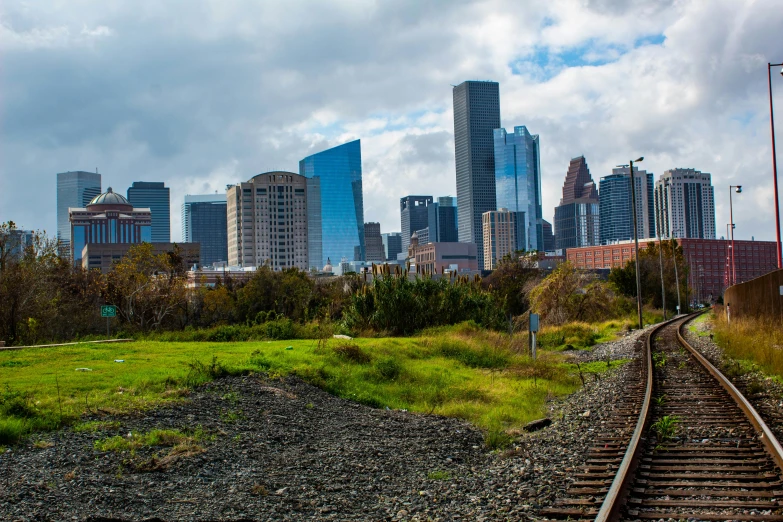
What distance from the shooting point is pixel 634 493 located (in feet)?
24.0

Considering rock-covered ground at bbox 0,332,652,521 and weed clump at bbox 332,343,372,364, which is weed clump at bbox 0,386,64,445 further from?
weed clump at bbox 332,343,372,364

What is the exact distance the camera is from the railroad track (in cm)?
673

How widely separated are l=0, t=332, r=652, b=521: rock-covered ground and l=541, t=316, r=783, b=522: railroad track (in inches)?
16.2

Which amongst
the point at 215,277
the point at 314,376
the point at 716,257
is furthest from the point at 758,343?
the point at 716,257

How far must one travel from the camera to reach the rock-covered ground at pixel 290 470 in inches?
283

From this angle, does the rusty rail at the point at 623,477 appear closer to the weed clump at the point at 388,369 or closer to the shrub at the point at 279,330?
the weed clump at the point at 388,369

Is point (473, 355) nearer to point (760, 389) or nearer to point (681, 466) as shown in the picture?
point (760, 389)

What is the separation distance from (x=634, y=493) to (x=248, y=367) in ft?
35.5

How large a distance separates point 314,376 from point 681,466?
9.66m

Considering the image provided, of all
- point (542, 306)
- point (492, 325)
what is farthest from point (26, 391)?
point (542, 306)

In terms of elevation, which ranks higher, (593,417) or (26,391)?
(26,391)

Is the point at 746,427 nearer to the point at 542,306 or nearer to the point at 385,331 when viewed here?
the point at 385,331

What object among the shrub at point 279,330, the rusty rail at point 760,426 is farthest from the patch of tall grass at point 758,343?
the shrub at point 279,330

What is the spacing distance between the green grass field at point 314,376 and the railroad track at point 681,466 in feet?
7.53
